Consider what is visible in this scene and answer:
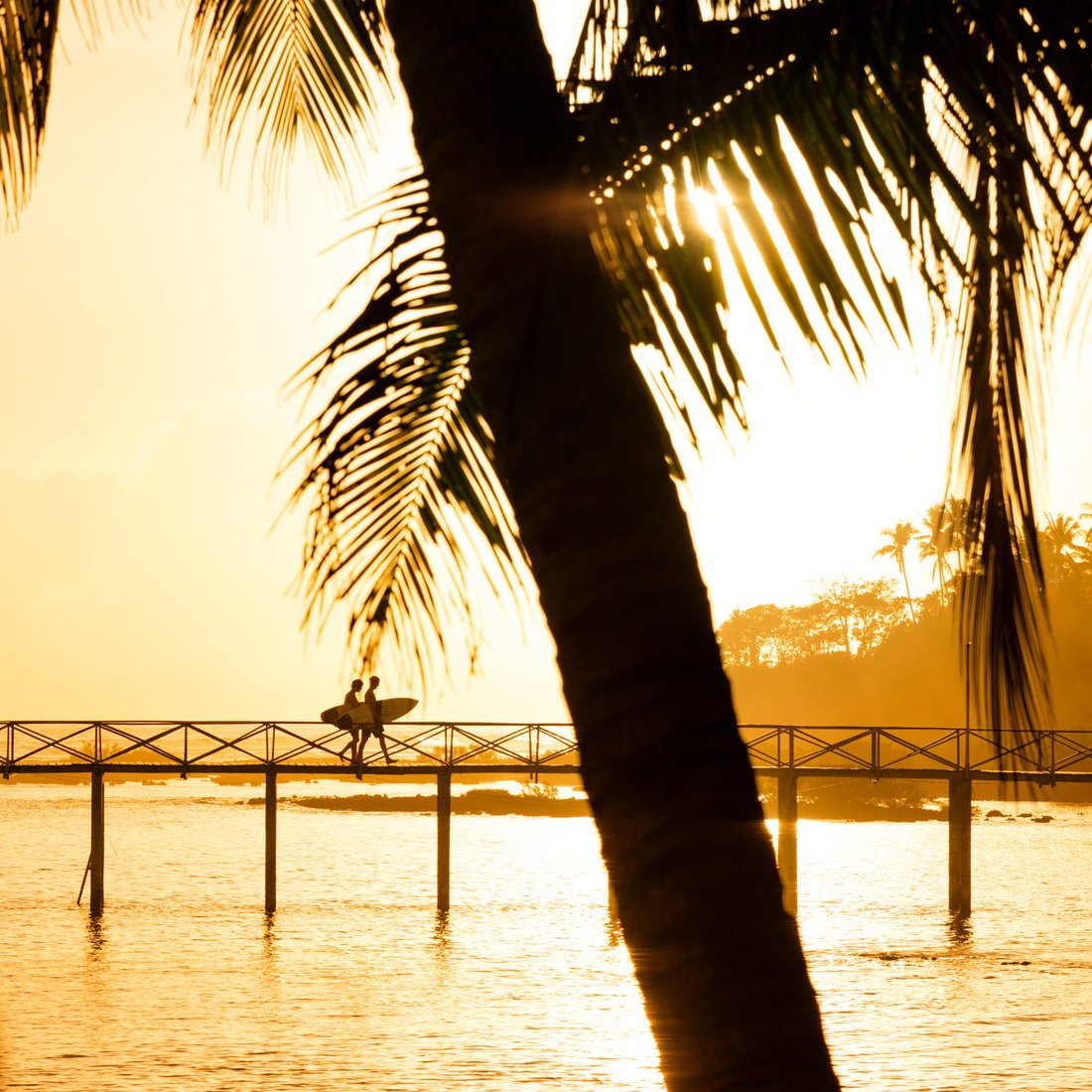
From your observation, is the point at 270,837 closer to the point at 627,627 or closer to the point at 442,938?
the point at 442,938

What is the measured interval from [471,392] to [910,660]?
83261 millimetres

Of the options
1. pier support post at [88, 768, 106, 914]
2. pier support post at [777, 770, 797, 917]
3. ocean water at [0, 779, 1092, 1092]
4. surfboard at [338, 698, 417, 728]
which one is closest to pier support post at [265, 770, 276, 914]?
ocean water at [0, 779, 1092, 1092]

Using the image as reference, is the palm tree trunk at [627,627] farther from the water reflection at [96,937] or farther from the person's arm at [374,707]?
the water reflection at [96,937]

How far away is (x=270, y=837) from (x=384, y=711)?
7820 mm

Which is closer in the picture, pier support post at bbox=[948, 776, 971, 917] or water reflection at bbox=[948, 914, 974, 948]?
pier support post at bbox=[948, 776, 971, 917]

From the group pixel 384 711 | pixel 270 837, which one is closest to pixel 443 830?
pixel 270 837

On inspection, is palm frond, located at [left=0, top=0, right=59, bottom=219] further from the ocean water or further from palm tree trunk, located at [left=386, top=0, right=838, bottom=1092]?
the ocean water

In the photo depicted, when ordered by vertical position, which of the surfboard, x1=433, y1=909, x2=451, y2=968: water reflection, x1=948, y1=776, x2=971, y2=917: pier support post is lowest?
x1=433, y1=909, x2=451, y2=968: water reflection

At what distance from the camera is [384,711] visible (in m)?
25.1

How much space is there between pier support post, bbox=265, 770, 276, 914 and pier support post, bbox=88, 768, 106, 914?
3352 mm

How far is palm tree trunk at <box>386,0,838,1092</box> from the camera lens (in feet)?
8.49

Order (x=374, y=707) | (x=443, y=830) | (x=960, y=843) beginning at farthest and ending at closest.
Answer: (x=443, y=830)
(x=960, y=843)
(x=374, y=707)

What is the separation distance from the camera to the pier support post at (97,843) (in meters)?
29.7

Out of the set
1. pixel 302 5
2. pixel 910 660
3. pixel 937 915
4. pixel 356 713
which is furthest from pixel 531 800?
pixel 302 5
